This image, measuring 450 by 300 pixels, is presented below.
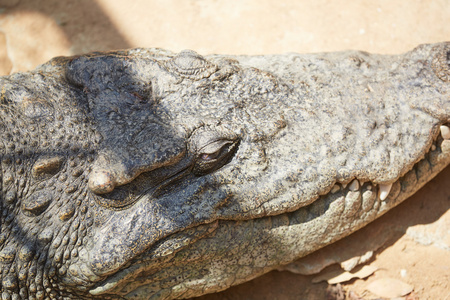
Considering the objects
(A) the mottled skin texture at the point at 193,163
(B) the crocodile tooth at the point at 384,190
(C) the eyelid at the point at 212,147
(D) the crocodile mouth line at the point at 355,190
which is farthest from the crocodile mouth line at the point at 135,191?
(B) the crocodile tooth at the point at 384,190

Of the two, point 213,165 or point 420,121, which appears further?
point 420,121

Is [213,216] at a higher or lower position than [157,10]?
lower

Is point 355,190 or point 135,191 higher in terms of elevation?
point 135,191

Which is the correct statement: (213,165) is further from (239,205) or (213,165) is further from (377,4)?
(377,4)

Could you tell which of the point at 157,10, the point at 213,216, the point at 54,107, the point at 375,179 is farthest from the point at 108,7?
the point at 375,179

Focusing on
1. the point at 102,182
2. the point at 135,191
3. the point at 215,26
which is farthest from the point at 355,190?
the point at 215,26

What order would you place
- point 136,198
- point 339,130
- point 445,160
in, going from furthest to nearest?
point 445,160
point 339,130
point 136,198

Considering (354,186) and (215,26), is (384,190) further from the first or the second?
(215,26)
